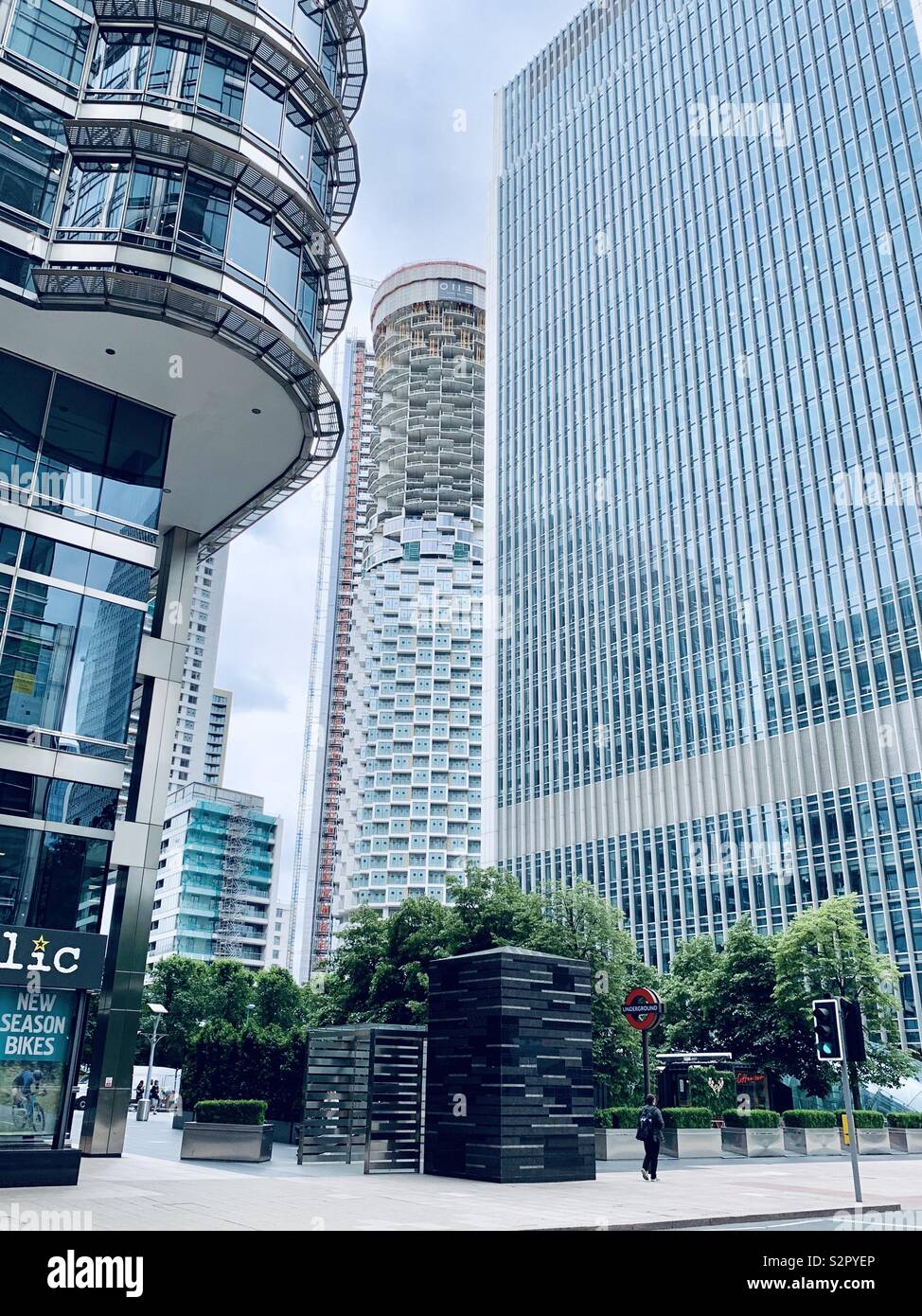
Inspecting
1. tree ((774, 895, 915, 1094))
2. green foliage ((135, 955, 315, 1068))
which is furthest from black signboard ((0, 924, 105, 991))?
green foliage ((135, 955, 315, 1068))

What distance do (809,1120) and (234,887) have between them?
363ft

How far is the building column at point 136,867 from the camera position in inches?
1109

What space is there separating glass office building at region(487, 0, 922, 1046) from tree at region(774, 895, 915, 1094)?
1441 cm

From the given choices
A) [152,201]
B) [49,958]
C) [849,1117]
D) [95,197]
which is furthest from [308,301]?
[849,1117]

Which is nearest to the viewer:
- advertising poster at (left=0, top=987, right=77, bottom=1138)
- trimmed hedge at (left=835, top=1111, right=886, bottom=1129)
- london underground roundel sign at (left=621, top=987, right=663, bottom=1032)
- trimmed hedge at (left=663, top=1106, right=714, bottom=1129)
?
advertising poster at (left=0, top=987, right=77, bottom=1138)

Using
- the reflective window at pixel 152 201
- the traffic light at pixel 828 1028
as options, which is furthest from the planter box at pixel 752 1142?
the reflective window at pixel 152 201

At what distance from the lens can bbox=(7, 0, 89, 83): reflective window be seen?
27.5m

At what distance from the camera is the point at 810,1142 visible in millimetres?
35156

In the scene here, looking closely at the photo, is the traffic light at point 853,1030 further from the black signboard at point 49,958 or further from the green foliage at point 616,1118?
the black signboard at point 49,958

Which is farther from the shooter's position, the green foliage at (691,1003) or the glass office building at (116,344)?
the green foliage at (691,1003)

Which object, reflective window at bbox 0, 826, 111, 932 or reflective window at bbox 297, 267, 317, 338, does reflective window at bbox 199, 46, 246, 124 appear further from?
reflective window at bbox 0, 826, 111, 932

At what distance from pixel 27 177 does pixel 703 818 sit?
190 ft

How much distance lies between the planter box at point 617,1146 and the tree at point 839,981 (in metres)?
14.8

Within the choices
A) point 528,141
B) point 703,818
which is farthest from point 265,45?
point 528,141
